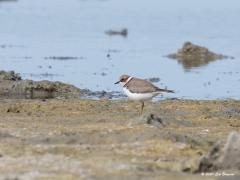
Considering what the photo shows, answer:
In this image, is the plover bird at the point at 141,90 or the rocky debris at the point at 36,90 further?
the rocky debris at the point at 36,90

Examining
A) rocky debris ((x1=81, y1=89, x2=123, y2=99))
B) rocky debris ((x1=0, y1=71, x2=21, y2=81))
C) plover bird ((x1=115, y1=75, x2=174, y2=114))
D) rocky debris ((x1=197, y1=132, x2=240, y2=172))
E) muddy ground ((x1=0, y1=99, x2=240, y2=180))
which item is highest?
plover bird ((x1=115, y1=75, x2=174, y2=114))

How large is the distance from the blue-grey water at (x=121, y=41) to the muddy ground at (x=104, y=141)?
5815 mm

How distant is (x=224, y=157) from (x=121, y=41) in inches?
1083

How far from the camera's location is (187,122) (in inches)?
592

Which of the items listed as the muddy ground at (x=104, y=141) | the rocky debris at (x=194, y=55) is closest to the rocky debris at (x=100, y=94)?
the muddy ground at (x=104, y=141)

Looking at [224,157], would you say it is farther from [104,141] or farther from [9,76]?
[9,76]

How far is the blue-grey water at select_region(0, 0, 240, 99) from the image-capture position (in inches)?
978

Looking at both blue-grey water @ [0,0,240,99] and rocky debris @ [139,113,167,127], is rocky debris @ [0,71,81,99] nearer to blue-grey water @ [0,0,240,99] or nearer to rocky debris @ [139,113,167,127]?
blue-grey water @ [0,0,240,99]

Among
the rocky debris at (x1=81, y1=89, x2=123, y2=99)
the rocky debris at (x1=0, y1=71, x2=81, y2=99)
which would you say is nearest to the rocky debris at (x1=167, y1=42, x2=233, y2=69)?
the rocky debris at (x1=81, y1=89, x2=123, y2=99)

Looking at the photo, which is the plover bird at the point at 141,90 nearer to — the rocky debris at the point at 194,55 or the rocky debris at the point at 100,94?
the rocky debris at the point at 100,94

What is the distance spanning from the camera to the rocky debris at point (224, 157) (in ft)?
34.4

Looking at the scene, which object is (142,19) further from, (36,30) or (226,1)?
(226,1)

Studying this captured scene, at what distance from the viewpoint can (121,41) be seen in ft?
124

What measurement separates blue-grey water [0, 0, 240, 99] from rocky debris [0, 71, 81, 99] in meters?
1.67
